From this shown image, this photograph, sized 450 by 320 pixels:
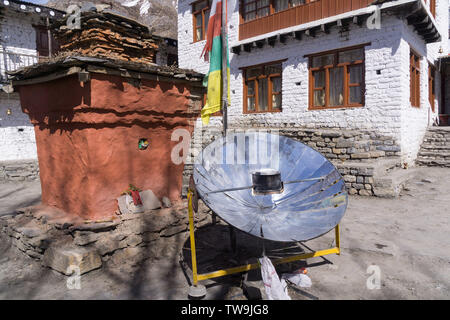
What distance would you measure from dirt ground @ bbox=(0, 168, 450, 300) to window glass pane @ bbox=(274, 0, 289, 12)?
944 centimetres

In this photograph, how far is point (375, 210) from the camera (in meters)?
6.89

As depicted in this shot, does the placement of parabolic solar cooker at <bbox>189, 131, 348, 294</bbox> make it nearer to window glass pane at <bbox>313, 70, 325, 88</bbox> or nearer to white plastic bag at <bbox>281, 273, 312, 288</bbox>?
white plastic bag at <bbox>281, 273, 312, 288</bbox>

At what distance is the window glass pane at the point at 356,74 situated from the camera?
10.6 meters

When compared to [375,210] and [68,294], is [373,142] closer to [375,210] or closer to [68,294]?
[375,210]

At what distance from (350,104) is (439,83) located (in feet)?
24.6

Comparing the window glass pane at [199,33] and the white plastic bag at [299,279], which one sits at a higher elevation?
the window glass pane at [199,33]

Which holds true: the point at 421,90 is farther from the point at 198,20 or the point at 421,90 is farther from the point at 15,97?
the point at 15,97

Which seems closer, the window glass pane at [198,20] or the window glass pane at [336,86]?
the window glass pane at [336,86]

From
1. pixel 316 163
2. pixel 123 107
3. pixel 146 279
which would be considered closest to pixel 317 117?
pixel 316 163

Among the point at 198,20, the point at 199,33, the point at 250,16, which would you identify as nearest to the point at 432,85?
the point at 250,16

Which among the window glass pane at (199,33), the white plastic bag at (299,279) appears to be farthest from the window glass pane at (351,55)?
the white plastic bag at (299,279)

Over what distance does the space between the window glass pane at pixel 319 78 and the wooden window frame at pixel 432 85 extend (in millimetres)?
5323

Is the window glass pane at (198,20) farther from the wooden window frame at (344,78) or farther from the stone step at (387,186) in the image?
the stone step at (387,186)

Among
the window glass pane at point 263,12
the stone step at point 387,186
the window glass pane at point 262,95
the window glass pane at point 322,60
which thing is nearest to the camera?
the stone step at point 387,186
